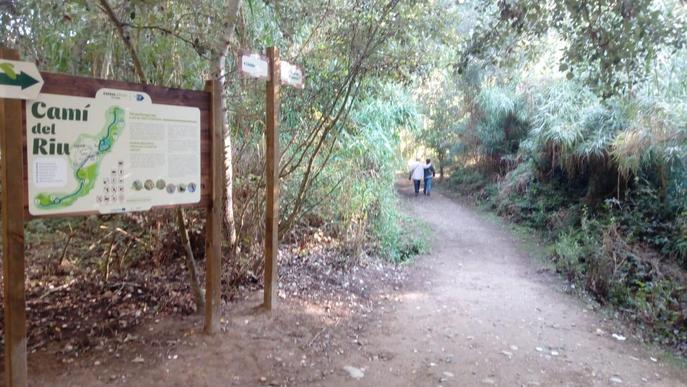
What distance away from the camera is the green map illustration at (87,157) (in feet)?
9.62

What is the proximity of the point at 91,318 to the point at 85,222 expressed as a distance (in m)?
1.77

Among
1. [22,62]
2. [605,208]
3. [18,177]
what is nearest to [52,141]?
[18,177]

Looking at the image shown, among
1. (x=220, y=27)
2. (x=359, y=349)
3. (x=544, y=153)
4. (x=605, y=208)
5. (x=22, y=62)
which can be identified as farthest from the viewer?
(x=544, y=153)

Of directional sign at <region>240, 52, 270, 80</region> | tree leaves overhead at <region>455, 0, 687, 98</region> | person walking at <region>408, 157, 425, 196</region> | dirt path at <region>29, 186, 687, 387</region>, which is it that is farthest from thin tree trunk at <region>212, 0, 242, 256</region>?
person walking at <region>408, 157, 425, 196</region>

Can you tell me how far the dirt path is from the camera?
3547 mm

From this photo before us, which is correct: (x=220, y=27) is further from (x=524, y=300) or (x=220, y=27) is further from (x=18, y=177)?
(x=524, y=300)

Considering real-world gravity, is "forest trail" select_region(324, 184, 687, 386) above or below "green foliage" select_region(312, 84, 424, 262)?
below

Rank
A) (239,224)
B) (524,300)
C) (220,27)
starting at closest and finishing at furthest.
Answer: (220,27) → (239,224) → (524,300)

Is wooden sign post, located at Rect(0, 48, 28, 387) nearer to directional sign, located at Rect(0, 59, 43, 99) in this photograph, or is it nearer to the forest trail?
directional sign, located at Rect(0, 59, 43, 99)

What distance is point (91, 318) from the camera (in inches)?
175

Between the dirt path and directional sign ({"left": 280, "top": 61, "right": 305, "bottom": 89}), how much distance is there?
2197 millimetres

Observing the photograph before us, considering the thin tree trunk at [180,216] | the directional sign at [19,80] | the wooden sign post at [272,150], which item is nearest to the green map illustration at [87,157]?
the directional sign at [19,80]

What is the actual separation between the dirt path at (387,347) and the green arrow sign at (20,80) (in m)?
1.93

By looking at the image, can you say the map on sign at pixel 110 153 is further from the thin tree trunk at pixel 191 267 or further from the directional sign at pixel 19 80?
the thin tree trunk at pixel 191 267
